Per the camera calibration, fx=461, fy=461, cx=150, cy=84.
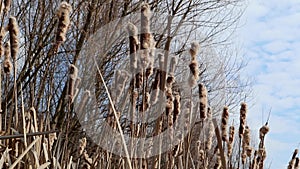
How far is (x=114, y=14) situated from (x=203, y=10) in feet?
4.24

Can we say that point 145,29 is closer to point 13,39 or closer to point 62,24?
point 62,24

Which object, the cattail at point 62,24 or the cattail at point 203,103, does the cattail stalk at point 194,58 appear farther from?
the cattail at point 62,24

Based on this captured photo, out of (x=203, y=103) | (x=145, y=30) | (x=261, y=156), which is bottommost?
(x=261, y=156)

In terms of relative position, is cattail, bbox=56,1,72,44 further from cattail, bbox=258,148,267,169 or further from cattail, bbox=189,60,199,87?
cattail, bbox=258,148,267,169

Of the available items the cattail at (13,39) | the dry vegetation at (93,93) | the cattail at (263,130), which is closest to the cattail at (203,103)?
the dry vegetation at (93,93)

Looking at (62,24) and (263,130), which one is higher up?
(62,24)

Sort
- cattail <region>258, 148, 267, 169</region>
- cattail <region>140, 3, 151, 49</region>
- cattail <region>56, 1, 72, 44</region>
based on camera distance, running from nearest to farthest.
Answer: cattail <region>140, 3, 151, 49</region> → cattail <region>56, 1, 72, 44</region> → cattail <region>258, 148, 267, 169</region>

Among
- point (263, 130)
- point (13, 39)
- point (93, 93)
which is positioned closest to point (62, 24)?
point (13, 39)

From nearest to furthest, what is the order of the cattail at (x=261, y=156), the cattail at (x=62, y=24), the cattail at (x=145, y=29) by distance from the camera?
the cattail at (x=145, y=29) < the cattail at (x=62, y=24) < the cattail at (x=261, y=156)

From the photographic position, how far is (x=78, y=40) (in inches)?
182

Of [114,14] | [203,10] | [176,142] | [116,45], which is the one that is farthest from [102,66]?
[176,142]

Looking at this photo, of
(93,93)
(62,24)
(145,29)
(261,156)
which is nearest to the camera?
(145,29)

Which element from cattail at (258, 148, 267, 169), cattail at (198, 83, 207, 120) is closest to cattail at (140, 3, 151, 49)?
cattail at (198, 83, 207, 120)

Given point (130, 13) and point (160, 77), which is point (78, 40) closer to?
point (130, 13)
